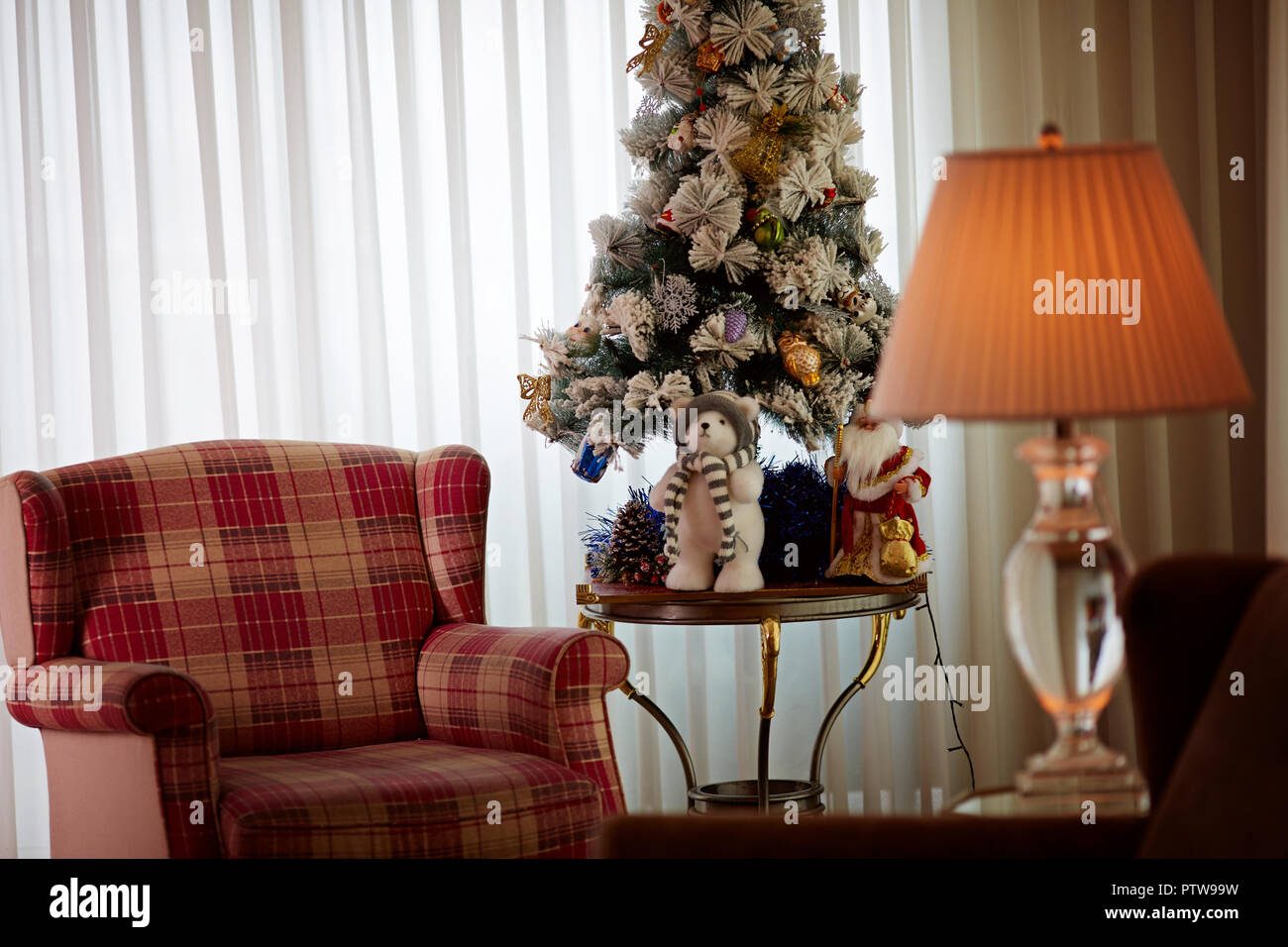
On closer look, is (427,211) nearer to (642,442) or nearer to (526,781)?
(642,442)

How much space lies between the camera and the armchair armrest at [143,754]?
1.97 metres

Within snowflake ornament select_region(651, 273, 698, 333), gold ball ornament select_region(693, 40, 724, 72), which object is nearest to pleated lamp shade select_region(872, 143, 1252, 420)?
snowflake ornament select_region(651, 273, 698, 333)

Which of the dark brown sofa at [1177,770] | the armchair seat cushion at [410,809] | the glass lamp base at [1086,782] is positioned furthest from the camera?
the armchair seat cushion at [410,809]

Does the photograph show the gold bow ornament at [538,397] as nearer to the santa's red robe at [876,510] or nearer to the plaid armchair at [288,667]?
the plaid armchair at [288,667]

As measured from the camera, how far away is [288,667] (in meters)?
2.50

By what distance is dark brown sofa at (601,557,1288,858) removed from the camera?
1067 millimetres

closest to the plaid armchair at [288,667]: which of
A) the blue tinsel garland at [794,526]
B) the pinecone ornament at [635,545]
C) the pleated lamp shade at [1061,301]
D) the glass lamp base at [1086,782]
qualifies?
the pinecone ornament at [635,545]

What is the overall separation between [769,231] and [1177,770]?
166 cm

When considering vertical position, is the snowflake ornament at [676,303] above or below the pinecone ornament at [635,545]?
above

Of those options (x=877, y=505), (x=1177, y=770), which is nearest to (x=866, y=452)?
(x=877, y=505)

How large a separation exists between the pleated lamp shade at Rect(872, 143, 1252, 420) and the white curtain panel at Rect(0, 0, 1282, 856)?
229cm

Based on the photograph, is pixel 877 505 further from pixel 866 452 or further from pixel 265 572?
pixel 265 572

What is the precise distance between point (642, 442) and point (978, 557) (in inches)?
50.2

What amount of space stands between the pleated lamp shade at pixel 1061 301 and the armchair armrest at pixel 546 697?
1.20m
